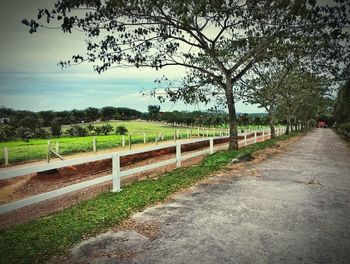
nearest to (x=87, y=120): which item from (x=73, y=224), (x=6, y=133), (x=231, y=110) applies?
(x=6, y=133)

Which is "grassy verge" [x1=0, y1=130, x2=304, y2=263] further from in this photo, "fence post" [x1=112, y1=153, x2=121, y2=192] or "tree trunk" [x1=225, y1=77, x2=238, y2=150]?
"tree trunk" [x1=225, y1=77, x2=238, y2=150]

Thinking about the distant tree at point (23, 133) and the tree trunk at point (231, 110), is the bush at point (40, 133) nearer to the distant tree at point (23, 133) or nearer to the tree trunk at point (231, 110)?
the distant tree at point (23, 133)

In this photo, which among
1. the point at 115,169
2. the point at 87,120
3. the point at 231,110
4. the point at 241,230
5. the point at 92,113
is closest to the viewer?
the point at 241,230

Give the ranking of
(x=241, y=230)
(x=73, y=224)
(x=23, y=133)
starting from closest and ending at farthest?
(x=241, y=230), (x=73, y=224), (x=23, y=133)

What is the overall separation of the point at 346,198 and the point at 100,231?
583 centimetres

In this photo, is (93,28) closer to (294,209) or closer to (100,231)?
(100,231)

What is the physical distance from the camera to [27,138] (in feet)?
171

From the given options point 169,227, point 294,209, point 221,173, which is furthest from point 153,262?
point 221,173

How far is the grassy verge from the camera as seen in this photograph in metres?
4.32

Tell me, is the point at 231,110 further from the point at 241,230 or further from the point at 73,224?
the point at 73,224

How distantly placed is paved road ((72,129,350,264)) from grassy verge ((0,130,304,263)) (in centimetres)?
33

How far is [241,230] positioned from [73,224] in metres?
2.93

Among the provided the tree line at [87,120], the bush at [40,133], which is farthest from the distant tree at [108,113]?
the bush at [40,133]

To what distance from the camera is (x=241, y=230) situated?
16.5 feet
